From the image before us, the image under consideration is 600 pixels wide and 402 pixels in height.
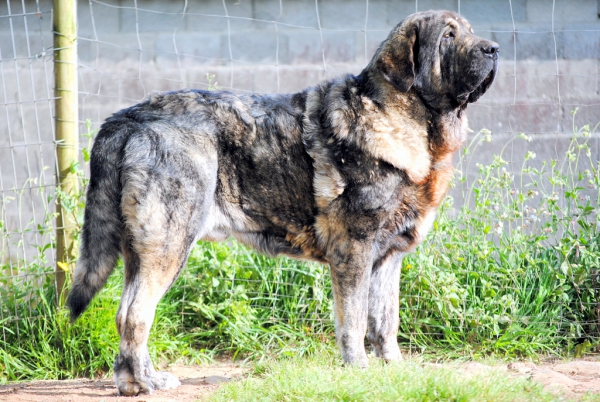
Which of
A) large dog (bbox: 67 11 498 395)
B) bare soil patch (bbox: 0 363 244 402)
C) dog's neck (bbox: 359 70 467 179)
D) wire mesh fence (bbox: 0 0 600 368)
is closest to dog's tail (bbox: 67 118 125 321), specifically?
large dog (bbox: 67 11 498 395)

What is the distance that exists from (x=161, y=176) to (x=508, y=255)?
253cm

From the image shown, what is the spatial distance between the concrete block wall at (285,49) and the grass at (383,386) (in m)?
3.33

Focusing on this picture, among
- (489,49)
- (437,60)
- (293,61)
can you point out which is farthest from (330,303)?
(293,61)

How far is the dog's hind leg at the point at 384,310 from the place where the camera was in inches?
162

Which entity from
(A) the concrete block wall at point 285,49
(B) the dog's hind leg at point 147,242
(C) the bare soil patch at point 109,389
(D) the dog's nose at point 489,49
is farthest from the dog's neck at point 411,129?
(A) the concrete block wall at point 285,49

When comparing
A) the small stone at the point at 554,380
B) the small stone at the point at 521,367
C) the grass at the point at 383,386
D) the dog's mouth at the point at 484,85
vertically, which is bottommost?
the small stone at the point at 521,367

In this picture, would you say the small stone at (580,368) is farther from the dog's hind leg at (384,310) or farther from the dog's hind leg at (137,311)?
the dog's hind leg at (137,311)

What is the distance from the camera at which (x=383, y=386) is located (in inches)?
123

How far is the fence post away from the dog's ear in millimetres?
2100

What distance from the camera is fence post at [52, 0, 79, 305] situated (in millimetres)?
4512

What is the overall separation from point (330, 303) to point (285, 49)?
260 cm

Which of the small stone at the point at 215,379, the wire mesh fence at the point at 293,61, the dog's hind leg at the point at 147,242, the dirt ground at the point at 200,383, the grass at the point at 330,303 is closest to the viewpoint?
the dirt ground at the point at 200,383

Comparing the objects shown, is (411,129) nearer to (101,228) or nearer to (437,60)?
(437,60)

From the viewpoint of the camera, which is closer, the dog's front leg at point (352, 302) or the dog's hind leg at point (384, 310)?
the dog's front leg at point (352, 302)
